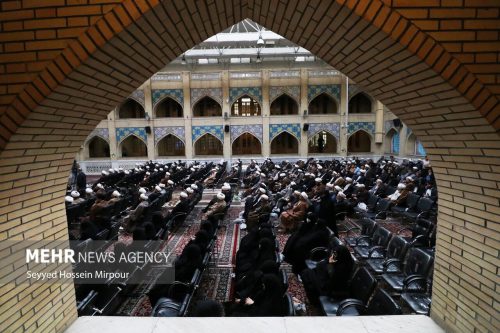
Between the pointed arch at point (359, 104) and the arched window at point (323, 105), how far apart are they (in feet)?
3.86

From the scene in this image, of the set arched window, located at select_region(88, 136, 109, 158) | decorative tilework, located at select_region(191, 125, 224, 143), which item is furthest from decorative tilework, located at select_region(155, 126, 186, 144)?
arched window, located at select_region(88, 136, 109, 158)

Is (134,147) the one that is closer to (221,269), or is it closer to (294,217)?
(294,217)

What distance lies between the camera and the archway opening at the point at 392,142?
19.8 meters

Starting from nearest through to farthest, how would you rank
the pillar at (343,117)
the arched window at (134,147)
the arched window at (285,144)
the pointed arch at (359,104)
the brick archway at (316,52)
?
the brick archway at (316,52), the pillar at (343,117), the pointed arch at (359,104), the arched window at (285,144), the arched window at (134,147)

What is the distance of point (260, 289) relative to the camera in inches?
136

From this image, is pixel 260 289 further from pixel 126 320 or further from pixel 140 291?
pixel 140 291

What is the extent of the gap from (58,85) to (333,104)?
22115 millimetres

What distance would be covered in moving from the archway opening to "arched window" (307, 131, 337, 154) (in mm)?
3680

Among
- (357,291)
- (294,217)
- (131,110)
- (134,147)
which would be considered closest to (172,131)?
(131,110)

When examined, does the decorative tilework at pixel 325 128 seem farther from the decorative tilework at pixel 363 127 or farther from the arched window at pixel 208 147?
the arched window at pixel 208 147

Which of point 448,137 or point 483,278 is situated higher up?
point 448,137

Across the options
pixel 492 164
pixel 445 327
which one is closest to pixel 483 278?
pixel 445 327

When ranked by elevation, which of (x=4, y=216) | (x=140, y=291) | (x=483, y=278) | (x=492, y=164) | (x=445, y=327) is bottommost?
(x=140, y=291)

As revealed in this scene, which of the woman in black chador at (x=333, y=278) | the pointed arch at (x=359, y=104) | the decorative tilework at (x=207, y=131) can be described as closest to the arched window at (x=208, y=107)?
the decorative tilework at (x=207, y=131)
